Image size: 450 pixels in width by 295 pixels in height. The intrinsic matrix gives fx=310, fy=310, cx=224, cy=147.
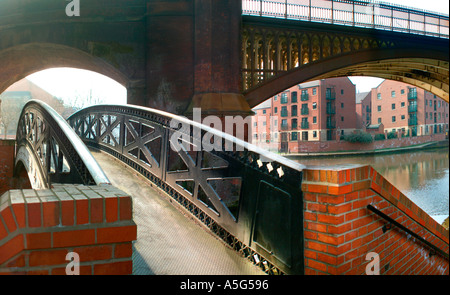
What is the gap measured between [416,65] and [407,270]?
62.6 feet

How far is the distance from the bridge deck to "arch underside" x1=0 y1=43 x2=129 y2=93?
7.21 m

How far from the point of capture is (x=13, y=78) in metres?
12.8

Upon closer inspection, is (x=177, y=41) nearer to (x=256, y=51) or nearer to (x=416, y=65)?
(x=256, y=51)

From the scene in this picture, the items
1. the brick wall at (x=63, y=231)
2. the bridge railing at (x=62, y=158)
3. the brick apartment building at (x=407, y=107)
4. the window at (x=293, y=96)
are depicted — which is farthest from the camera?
the window at (x=293, y=96)

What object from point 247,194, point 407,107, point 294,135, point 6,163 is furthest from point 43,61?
point 294,135

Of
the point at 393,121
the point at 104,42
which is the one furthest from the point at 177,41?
the point at 393,121

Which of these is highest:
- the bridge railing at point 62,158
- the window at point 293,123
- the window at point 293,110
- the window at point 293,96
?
the window at point 293,96

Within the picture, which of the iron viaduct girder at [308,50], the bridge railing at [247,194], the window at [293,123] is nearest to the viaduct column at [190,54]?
the iron viaduct girder at [308,50]

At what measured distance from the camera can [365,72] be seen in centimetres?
2003

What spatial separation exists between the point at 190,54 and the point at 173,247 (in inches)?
317

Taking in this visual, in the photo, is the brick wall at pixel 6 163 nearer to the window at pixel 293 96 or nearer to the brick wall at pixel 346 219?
the brick wall at pixel 346 219

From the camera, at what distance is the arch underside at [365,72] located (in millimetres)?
12062

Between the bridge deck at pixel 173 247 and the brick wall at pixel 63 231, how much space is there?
1.40 meters

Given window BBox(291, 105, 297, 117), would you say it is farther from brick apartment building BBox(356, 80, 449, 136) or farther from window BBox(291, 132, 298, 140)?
brick apartment building BBox(356, 80, 449, 136)
